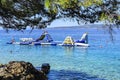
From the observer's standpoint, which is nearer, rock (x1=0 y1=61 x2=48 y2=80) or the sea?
rock (x1=0 y1=61 x2=48 y2=80)

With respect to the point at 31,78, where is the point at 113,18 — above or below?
above

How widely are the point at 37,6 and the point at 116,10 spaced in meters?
2.04

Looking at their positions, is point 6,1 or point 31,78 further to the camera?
point 31,78

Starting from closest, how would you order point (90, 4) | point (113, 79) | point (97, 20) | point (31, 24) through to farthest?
point (90, 4) → point (97, 20) → point (31, 24) → point (113, 79)

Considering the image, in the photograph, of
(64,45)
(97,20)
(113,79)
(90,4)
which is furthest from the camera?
(64,45)

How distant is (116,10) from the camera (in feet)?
28.2

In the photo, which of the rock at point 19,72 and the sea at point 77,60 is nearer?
the rock at point 19,72

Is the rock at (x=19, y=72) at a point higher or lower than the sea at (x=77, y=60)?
higher

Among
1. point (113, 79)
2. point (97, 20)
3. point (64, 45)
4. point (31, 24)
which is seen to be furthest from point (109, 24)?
point (64, 45)

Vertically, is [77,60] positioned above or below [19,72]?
below

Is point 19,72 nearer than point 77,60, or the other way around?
point 19,72

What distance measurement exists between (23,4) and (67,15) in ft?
3.73

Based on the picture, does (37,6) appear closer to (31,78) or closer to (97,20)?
(97,20)

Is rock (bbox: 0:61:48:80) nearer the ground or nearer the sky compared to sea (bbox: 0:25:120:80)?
nearer the sky
